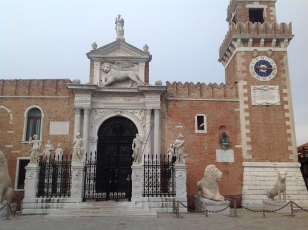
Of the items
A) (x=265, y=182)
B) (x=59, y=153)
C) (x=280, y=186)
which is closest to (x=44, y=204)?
(x=59, y=153)

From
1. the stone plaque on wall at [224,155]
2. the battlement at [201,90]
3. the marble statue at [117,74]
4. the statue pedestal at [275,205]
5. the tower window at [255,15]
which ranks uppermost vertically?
the tower window at [255,15]

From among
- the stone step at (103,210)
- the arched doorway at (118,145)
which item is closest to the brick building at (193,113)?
the arched doorway at (118,145)

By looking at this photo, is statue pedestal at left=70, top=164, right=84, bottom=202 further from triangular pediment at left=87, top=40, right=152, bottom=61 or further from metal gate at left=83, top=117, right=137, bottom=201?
triangular pediment at left=87, top=40, right=152, bottom=61

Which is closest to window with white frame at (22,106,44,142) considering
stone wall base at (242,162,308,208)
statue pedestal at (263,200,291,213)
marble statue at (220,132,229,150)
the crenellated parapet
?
marble statue at (220,132,229,150)

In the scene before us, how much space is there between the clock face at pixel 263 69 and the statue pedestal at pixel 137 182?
10.1 m

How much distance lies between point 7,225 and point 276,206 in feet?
38.1

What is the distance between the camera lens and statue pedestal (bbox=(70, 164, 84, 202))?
13.9 meters

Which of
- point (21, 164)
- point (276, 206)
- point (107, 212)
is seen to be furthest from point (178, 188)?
point (21, 164)

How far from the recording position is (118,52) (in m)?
19.5

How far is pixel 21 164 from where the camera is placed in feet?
58.9

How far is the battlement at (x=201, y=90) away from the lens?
1939cm

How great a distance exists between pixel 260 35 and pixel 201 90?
5.20m

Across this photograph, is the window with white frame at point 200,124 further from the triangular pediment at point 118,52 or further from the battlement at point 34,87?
the battlement at point 34,87

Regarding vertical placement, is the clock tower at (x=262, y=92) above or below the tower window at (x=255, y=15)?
below
